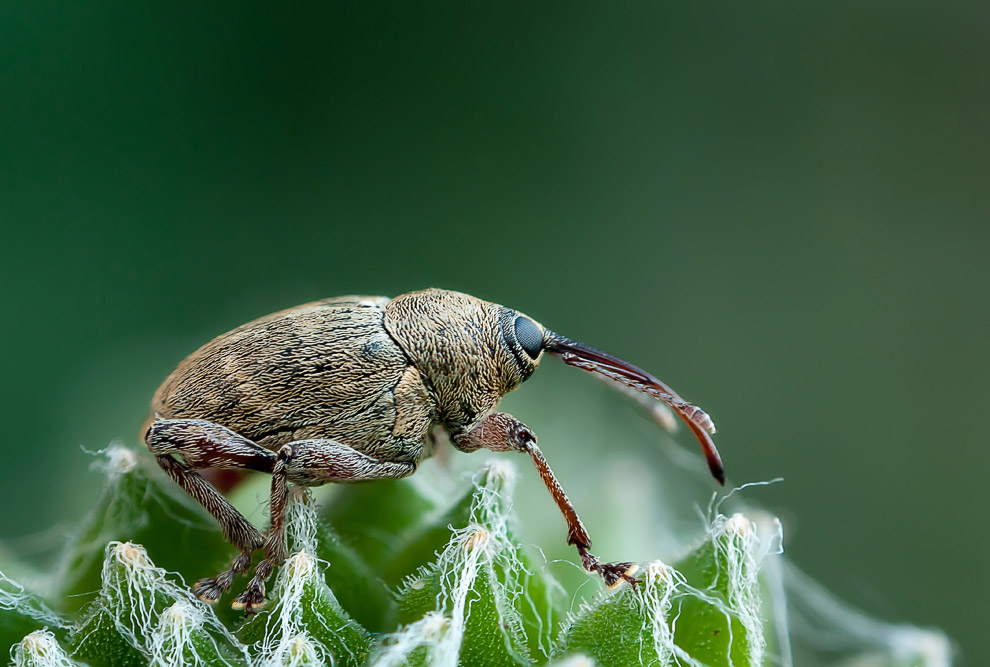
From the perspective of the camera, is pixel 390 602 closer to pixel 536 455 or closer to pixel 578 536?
Answer: pixel 578 536

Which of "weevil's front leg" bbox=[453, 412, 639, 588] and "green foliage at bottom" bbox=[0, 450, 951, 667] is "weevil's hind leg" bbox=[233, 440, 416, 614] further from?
"weevil's front leg" bbox=[453, 412, 639, 588]

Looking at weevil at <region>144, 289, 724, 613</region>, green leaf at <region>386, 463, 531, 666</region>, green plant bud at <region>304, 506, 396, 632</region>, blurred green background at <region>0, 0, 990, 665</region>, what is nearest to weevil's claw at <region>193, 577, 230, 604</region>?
weevil at <region>144, 289, 724, 613</region>

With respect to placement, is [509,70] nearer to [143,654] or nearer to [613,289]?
[613,289]

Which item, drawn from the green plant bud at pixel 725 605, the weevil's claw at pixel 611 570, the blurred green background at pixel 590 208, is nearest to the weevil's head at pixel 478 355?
the weevil's claw at pixel 611 570

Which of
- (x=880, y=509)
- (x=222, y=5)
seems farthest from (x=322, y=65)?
(x=880, y=509)

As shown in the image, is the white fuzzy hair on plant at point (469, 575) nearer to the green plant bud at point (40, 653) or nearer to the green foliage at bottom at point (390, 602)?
the green foliage at bottom at point (390, 602)

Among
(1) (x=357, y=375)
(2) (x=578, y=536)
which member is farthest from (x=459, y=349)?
(2) (x=578, y=536)
